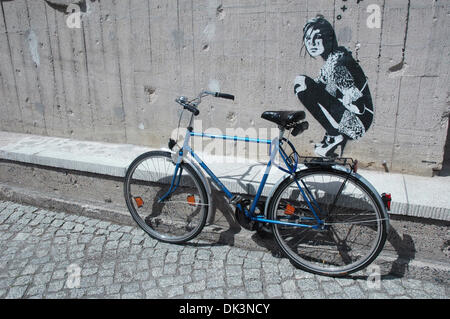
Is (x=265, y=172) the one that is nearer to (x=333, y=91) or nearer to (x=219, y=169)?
(x=219, y=169)

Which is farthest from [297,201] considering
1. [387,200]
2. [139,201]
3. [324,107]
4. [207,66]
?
[207,66]

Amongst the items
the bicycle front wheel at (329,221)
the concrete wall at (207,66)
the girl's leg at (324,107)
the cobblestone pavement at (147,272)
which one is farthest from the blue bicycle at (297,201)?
the concrete wall at (207,66)

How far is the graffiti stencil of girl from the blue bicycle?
47 centimetres

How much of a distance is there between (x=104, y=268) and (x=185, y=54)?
2.34 meters

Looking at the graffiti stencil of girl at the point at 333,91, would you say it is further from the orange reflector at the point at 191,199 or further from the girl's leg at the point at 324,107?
the orange reflector at the point at 191,199

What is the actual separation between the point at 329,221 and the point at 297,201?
31 cm

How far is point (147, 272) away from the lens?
3.07 metres

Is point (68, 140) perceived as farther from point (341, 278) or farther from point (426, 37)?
point (426, 37)

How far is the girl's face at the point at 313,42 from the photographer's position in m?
3.34

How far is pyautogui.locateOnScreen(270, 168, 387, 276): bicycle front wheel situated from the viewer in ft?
9.26

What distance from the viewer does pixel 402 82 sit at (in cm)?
321

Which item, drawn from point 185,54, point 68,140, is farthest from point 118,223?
point 185,54
